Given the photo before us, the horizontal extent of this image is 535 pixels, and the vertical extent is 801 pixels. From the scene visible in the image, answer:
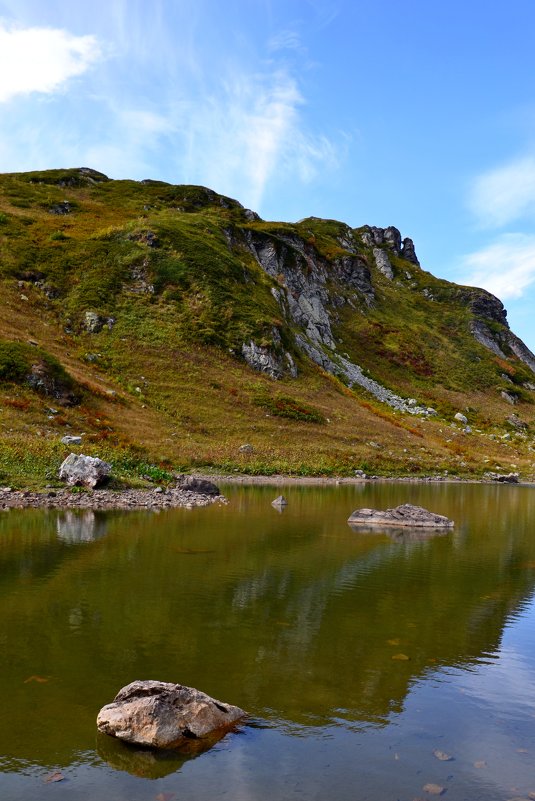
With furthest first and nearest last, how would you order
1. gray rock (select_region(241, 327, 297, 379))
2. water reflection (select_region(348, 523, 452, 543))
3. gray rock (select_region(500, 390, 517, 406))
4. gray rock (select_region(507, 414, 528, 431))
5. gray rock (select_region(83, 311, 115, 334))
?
gray rock (select_region(500, 390, 517, 406))
gray rock (select_region(507, 414, 528, 431))
gray rock (select_region(241, 327, 297, 379))
gray rock (select_region(83, 311, 115, 334))
water reflection (select_region(348, 523, 452, 543))

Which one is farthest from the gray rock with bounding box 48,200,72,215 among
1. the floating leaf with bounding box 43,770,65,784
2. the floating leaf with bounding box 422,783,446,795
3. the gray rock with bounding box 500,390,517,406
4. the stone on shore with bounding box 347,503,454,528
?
the floating leaf with bounding box 422,783,446,795

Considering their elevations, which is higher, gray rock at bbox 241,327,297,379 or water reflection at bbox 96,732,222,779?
gray rock at bbox 241,327,297,379

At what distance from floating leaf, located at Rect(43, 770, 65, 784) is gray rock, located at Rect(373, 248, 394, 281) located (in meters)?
188

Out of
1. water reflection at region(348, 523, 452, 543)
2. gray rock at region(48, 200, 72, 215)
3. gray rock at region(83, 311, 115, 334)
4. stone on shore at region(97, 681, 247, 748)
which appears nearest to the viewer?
stone on shore at region(97, 681, 247, 748)

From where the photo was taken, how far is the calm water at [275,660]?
826 cm

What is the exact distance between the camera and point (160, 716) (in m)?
9.09

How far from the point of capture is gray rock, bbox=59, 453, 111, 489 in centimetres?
3709

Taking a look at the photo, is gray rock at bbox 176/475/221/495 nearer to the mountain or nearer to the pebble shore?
the pebble shore

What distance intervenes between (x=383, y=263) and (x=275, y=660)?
19079cm

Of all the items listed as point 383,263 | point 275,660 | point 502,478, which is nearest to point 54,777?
point 275,660

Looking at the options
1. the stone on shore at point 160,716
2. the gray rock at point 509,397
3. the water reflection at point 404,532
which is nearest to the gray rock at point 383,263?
the gray rock at point 509,397

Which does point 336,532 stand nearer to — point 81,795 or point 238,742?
point 238,742

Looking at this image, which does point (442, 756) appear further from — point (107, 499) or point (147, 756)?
point (107, 499)

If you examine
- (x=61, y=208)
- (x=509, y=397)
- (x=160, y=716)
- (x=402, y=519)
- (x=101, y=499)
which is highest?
(x=61, y=208)
